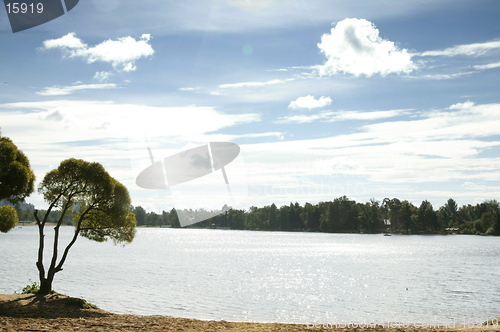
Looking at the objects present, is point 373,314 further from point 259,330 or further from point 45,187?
point 45,187

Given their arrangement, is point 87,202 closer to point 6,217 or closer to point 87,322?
point 6,217

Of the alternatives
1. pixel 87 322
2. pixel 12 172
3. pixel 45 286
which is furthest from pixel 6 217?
pixel 87 322

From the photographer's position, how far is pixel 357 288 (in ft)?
175

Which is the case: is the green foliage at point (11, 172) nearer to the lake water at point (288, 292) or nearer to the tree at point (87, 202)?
the tree at point (87, 202)

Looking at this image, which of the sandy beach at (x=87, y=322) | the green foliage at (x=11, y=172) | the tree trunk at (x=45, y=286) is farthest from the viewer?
the tree trunk at (x=45, y=286)

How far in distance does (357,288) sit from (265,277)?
1457 centimetres

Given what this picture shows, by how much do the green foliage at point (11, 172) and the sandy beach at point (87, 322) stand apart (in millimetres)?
6330

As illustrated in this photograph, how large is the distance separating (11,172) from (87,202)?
21.4ft

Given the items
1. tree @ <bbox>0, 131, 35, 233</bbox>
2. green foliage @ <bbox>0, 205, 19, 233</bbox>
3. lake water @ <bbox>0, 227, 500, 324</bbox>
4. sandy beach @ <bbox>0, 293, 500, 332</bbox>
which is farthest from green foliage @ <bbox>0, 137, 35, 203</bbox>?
lake water @ <bbox>0, 227, 500, 324</bbox>

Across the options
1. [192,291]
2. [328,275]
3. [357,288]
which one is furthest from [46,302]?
[328,275]

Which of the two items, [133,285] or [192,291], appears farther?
[133,285]

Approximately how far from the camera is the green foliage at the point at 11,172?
84.9 ft

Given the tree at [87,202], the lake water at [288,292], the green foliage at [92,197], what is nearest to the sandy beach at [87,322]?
the tree at [87,202]

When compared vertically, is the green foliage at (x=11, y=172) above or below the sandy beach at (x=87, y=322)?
above
